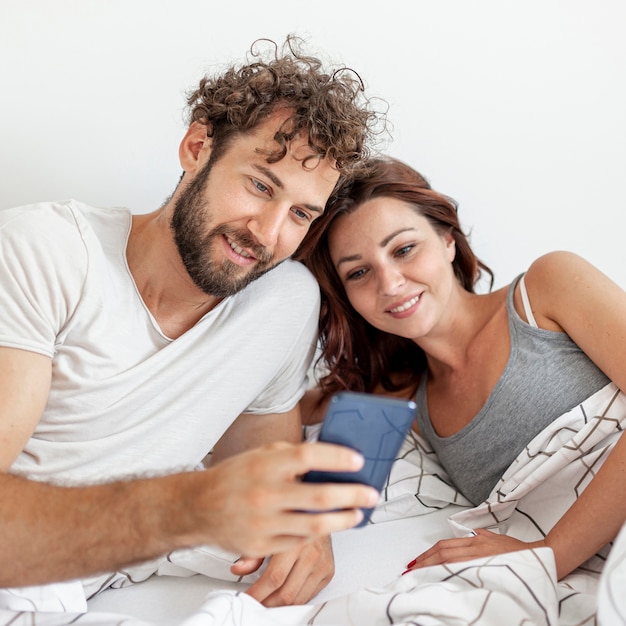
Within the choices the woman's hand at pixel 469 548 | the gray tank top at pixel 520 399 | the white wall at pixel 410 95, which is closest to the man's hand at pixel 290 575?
the woman's hand at pixel 469 548

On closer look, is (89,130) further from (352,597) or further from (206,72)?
(352,597)

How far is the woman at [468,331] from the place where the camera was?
1.47 meters

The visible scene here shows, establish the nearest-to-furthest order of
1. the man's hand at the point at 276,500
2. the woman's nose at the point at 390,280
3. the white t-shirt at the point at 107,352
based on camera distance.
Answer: the man's hand at the point at 276,500 → the white t-shirt at the point at 107,352 → the woman's nose at the point at 390,280

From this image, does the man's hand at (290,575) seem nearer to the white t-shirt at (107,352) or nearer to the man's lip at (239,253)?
the white t-shirt at (107,352)

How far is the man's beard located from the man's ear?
0.16 feet

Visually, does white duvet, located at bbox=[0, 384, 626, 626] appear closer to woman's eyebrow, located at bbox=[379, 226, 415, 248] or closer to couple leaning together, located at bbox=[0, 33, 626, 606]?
couple leaning together, located at bbox=[0, 33, 626, 606]

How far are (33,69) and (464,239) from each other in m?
1.14

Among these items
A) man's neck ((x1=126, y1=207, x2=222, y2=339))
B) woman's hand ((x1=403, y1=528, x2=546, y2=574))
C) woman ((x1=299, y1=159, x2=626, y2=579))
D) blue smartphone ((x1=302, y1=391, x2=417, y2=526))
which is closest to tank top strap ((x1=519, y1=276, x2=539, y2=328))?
woman ((x1=299, y1=159, x2=626, y2=579))

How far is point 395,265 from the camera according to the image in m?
1.69

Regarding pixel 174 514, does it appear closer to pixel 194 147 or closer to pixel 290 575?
pixel 290 575

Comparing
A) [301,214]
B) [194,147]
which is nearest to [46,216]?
[194,147]

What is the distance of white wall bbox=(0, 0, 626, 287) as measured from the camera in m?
1.81

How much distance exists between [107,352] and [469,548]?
807 mm

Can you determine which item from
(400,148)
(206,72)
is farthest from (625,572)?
(206,72)
